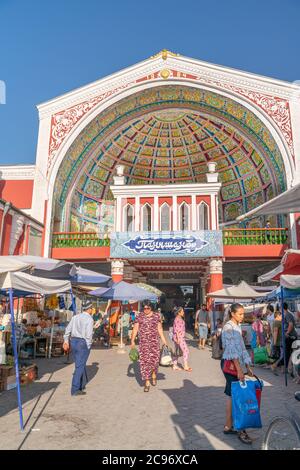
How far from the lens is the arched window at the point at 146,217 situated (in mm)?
19562

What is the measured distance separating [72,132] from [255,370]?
15812mm

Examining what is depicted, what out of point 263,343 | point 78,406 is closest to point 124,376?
point 78,406

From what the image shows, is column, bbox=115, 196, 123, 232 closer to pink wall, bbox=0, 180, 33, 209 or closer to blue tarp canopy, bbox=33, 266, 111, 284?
pink wall, bbox=0, 180, 33, 209

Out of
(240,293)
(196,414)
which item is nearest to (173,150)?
(240,293)

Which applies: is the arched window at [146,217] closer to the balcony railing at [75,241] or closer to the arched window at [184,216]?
the arched window at [184,216]

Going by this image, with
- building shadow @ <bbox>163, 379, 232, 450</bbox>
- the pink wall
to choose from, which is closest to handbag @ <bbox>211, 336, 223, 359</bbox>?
building shadow @ <bbox>163, 379, 232, 450</bbox>

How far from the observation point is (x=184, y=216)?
1952 centimetres

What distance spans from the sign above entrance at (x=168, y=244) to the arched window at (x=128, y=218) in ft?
4.41

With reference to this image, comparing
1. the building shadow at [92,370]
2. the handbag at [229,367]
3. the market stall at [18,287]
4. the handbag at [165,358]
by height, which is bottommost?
the building shadow at [92,370]

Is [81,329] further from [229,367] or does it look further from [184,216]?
[184,216]

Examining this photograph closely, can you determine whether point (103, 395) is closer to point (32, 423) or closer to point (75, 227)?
point (32, 423)

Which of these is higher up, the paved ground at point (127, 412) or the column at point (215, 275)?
the column at point (215, 275)

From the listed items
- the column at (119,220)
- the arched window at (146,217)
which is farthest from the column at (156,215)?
the column at (119,220)

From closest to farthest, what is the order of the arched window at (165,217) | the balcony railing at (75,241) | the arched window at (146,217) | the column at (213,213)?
the column at (213,213), the balcony railing at (75,241), the arched window at (165,217), the arched window at (146,217)
